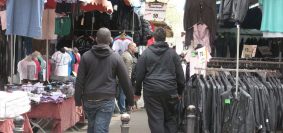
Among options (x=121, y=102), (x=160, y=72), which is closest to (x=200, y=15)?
(x=160, y=72)

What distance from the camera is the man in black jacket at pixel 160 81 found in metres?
8.31

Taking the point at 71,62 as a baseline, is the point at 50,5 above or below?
above

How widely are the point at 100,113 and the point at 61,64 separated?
17.0ft

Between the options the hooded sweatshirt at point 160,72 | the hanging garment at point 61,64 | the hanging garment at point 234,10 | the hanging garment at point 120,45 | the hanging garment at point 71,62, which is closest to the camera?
the hooded sweatshirt at point 160,72

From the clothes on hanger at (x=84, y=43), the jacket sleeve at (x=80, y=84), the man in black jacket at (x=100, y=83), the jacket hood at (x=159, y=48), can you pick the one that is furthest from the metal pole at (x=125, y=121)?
the clothes on hanger at (x=84, y=43)

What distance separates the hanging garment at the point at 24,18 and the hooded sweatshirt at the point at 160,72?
1.80 m

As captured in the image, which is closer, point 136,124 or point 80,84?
point 80,84

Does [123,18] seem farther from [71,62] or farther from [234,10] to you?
[234,10]

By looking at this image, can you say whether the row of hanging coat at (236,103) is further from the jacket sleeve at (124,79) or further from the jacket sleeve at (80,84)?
the jacket sleeve at (80,84)

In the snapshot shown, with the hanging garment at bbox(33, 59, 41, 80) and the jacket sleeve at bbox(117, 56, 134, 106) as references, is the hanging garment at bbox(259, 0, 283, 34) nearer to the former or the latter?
the jacket sleeve at bbox(117, 56, 134, 106)

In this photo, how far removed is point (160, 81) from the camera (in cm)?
830

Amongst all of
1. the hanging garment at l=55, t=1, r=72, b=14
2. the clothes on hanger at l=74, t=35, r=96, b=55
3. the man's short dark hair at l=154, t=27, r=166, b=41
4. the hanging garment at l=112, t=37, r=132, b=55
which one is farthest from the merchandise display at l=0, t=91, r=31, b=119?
the hanging garment at l=112, t=37, r=132, b=55

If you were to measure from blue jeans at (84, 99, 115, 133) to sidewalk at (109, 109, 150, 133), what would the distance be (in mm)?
4337

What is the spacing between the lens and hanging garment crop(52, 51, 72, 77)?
12.1 metres
